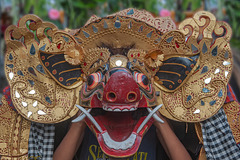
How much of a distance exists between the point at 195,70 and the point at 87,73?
1.72ft

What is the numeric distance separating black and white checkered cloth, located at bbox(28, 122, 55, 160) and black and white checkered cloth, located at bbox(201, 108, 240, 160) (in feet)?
2.43

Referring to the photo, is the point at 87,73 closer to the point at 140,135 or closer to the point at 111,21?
the point at 111,21

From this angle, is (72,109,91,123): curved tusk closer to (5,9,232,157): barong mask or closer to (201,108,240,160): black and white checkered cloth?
(5,9,232,157): barong mask

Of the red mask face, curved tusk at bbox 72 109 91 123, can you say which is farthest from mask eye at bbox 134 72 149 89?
curved tusk at bbox 72 109 91 123

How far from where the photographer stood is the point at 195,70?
1772 mm

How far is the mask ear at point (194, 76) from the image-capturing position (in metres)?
1.72

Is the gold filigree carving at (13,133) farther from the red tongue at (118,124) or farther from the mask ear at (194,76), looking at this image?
the mask ear at (194,76)

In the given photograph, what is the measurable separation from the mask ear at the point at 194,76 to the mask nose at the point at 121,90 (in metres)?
0.31

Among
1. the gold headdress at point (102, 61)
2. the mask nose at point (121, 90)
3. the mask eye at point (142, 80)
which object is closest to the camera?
the mask nose at point (121, 90)

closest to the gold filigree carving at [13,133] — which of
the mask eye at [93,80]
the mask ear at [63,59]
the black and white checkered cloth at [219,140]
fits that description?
the mask ear at [63,59]

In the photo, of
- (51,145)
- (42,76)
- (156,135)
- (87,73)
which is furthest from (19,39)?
(156,135)

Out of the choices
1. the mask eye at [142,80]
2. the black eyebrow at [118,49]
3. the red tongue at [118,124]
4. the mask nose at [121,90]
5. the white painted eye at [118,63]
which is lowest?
the red tongue at [118,124]

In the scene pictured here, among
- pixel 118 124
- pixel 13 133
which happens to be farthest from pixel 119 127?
pixel 13 133

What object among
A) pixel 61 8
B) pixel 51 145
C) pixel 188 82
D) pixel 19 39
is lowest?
pixel 51 145
